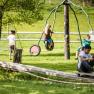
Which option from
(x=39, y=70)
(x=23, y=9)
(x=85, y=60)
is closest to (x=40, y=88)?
(x=39, y=70)

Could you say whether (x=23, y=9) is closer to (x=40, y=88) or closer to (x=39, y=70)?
(x=39, y=70)

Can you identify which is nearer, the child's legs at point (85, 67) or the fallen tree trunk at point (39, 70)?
the fallen tree trunk at point (39, 70)

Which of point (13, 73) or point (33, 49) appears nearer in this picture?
point (13, 73)

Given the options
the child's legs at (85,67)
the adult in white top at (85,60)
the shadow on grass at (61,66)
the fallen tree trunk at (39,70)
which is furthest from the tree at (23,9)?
the child's legs at (85,67)

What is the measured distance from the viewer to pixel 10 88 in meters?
15.2

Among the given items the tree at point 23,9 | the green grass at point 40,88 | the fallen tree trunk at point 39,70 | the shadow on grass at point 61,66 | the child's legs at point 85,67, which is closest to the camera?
the green grass at point 40,88

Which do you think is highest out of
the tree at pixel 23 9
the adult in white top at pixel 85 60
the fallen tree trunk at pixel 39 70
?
the tree at pixel 23 9

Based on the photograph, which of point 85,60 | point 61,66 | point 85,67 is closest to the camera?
A: point 85,67

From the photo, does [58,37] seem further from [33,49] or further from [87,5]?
[87,5]

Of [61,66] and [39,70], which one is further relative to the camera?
[61,66]

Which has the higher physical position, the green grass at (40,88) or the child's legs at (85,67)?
the child's legs at (85,67)

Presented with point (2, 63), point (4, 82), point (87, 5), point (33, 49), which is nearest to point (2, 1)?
point (33, 49)

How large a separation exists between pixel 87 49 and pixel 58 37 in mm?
27459

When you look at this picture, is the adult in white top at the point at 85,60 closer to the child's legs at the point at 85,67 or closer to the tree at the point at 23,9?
the child's legs at the point at 85,67
